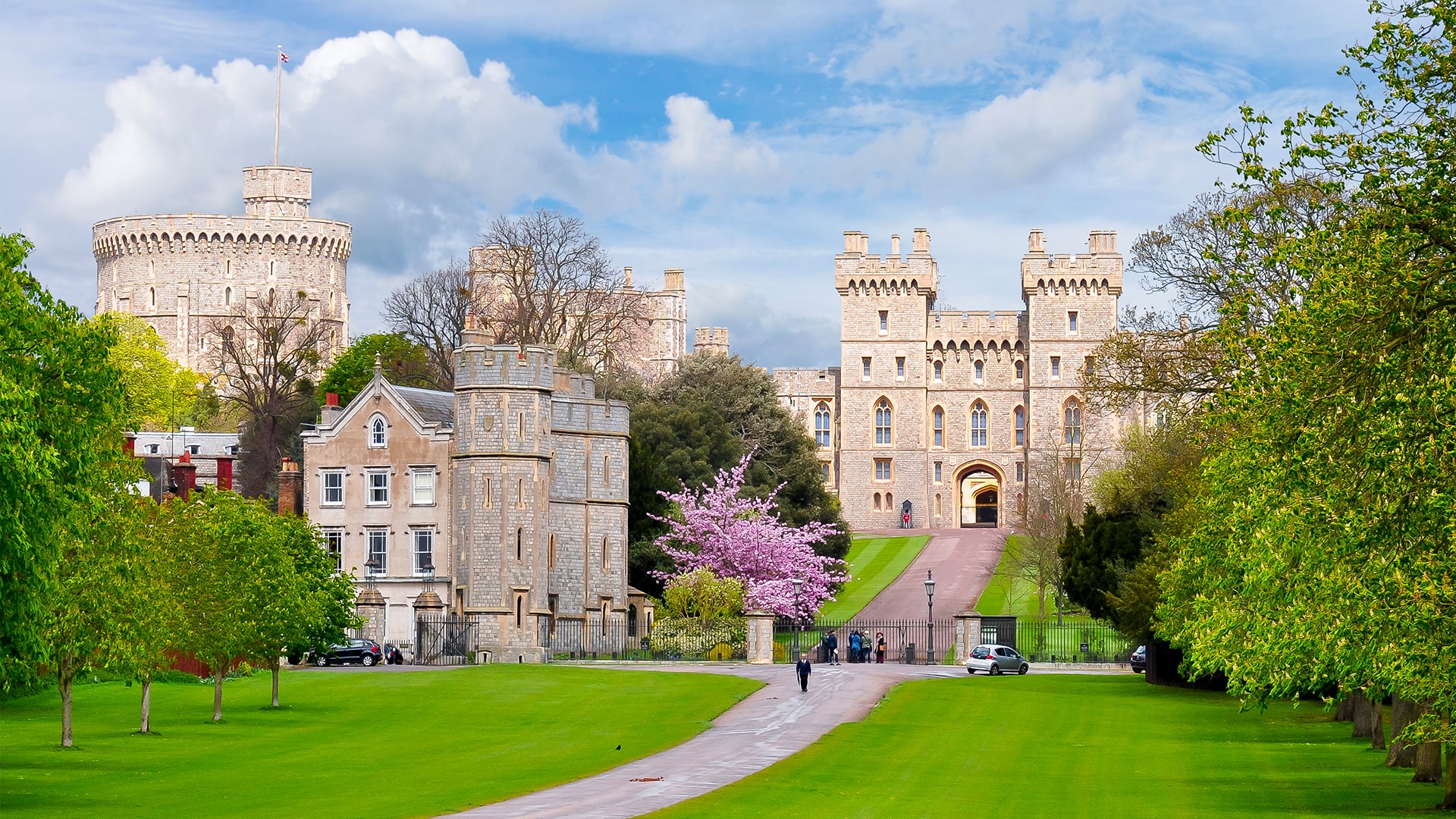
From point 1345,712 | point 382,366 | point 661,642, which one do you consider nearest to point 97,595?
point 1345,712

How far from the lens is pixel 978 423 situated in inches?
4067

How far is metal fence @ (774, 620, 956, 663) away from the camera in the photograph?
54.4 m

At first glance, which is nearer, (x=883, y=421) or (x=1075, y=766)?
(x=1075, y=766)

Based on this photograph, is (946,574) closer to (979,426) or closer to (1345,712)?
(979,426)

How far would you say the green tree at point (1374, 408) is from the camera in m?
15.9

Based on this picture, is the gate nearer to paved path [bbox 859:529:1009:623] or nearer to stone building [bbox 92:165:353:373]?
paved path [bbox 859:529:1009:623]

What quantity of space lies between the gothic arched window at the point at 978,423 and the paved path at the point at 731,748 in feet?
184

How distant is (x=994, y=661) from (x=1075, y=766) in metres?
21.8

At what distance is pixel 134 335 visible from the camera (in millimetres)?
107750

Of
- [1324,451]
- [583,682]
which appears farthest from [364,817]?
[583,682]

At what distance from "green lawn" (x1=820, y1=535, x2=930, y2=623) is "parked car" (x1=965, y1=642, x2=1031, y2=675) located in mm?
16584

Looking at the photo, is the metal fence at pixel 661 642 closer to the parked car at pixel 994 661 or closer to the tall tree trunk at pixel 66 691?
the parked car at pixel 994 661

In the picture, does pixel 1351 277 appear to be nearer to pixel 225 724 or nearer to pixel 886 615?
pixel 225 724

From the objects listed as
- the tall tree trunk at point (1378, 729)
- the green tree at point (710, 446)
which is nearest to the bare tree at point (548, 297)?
the green tree at point (710, 446)
